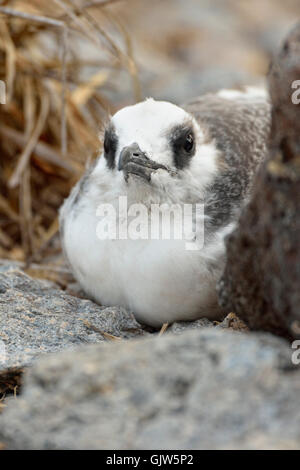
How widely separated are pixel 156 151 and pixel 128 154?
0.49ft

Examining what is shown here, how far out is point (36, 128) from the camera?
15.4ft

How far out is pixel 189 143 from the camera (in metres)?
2.94

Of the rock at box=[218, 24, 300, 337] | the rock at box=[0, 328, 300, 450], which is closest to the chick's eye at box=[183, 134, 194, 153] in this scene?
the rock at box=[218, 24, 300, 337]

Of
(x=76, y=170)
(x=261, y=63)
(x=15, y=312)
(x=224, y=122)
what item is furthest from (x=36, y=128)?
(x=261, y=63)

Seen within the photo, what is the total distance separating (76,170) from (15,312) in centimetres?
198

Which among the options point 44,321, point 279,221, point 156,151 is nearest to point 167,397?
point 279,221

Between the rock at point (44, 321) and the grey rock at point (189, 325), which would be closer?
the rock at point (44, 321)

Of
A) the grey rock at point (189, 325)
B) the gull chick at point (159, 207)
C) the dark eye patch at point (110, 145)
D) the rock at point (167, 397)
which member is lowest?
the grey rock at point (189, 325)

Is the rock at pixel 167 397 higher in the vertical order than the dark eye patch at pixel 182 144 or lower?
lower

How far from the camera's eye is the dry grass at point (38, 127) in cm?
449

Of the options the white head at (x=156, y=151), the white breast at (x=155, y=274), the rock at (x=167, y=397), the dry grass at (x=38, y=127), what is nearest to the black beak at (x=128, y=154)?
the white head at (x=156, y=151)

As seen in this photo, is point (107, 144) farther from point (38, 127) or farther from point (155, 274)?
point (38, 127)

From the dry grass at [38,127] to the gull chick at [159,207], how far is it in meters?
1.38

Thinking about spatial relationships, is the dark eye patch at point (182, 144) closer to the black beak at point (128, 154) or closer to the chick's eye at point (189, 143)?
the chick's eye at point (189, 143)
